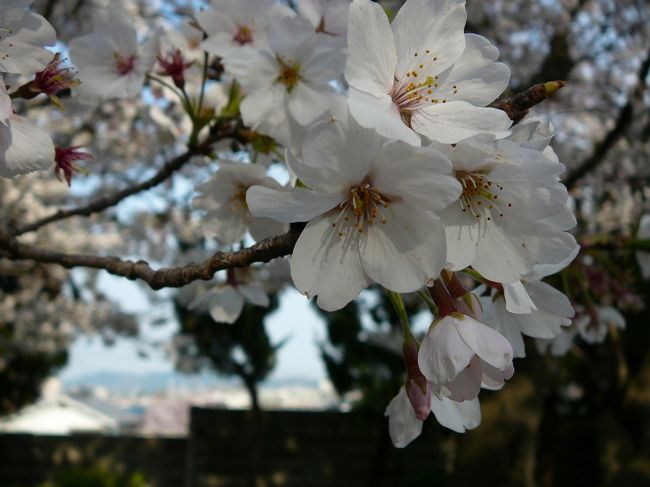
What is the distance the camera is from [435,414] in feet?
2.64

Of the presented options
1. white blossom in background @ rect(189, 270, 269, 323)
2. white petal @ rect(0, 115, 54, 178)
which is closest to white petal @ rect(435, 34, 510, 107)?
white petal @ rect(0, 115, 54, 178)

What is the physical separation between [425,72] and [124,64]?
75 cm

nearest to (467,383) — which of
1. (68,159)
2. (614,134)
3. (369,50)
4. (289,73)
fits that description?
(369,50)

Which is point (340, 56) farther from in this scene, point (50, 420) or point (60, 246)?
point (50, 420)

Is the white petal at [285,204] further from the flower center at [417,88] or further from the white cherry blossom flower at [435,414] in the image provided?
the white cherry blossom flower at [435,414]

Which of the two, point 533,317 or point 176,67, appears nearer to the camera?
point 533,317

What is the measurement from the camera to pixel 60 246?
21.4 ft

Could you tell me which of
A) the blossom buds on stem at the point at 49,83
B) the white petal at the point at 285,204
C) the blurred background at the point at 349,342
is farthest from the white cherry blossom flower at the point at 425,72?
the blurred background at the point at 349,342

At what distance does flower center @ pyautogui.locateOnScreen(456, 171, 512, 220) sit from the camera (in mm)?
704

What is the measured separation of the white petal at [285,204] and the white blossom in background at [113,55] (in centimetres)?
65

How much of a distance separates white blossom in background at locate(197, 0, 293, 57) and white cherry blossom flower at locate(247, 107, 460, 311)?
24.2 inches

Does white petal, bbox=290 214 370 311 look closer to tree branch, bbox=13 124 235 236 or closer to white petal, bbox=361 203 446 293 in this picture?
white petal, bbox=361 203 446 293

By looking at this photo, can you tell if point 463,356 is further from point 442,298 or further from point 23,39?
point 23,39

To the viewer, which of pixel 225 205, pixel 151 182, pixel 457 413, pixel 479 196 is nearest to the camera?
pixel 479 196
